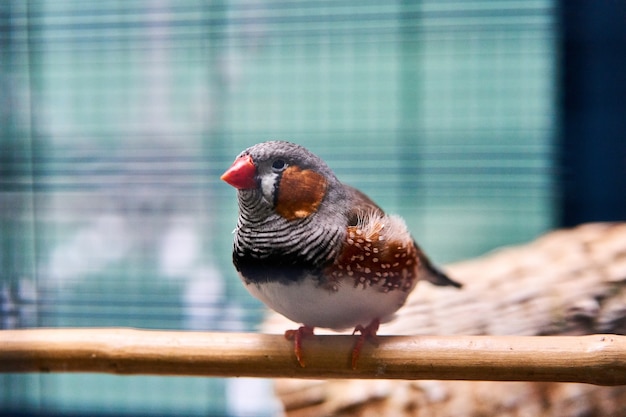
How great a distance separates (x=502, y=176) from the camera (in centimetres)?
138

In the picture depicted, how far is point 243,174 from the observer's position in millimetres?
768

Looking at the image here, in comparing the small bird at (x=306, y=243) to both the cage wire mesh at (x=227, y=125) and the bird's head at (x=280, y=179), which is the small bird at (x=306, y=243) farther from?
the cage wire mesh at (x=227, y=125)

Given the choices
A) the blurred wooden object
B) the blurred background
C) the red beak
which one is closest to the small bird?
the red beak

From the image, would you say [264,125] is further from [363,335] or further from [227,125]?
[363,335]

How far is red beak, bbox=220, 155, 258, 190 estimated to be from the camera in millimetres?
765

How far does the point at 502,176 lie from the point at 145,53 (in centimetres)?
79

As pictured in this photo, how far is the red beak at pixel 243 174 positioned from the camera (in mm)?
765

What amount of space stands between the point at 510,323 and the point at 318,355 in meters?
0.32


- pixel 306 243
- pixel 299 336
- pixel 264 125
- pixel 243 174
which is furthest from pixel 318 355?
pixel 264 125

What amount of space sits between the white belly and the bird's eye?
5.4 inches

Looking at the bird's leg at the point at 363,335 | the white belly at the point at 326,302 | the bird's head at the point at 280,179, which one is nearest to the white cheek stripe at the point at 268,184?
the bird's head at the point at 280,179

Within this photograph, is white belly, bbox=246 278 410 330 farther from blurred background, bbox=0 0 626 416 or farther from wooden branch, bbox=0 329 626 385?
blurred background, bbox=0 0 626 416

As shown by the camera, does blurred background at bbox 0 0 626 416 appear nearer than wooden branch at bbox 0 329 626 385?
No

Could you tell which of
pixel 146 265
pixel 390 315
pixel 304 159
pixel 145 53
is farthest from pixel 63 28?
pixel 390 315
